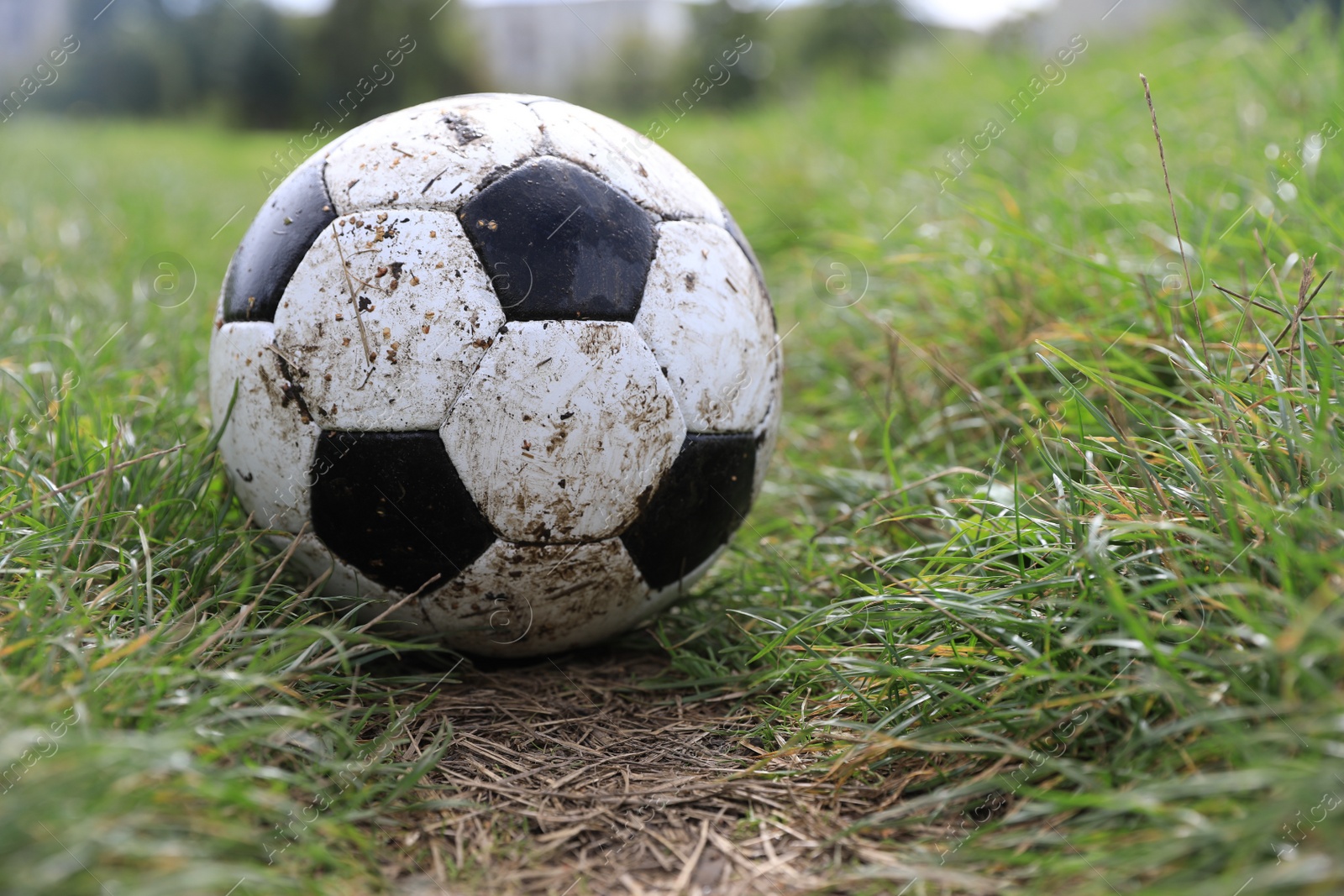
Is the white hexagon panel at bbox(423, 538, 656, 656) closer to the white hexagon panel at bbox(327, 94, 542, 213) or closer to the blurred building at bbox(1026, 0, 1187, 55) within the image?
the white hexagon panel at bbox(327, 94, 542, 213)

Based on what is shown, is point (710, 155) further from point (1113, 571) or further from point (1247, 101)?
point (1113, 571)

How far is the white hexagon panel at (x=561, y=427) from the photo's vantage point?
196 centimetres

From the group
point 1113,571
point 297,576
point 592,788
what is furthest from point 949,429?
point 297,576

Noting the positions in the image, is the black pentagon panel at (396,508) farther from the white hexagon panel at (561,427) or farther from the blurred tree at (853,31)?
the blurred tree at (853,31)

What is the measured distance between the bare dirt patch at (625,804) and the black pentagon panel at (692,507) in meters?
0.34

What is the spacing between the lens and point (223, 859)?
1435 millimetres

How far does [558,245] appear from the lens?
2002 millimetres

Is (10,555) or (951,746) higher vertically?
(10,555)

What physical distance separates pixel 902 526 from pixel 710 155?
A: 6163 millimetres

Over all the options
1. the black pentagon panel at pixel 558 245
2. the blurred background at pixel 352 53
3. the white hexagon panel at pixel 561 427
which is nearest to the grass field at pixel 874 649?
the white hexagon panel at pixel 561 427

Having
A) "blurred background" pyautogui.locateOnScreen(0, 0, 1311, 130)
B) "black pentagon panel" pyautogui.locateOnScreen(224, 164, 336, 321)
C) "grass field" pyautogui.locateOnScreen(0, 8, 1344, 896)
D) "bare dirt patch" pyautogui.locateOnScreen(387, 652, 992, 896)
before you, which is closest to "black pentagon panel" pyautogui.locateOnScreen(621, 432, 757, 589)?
Answer: "grass field" pyautogui.locateOnScreen(0, 8, 1344, 896)

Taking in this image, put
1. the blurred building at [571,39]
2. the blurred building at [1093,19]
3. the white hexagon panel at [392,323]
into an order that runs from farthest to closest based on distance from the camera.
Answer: the blurred building at [571,39], the blurred building at [1093,19], the white hexagon panel at [392,323]

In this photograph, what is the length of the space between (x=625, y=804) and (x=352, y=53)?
24101 millimetres

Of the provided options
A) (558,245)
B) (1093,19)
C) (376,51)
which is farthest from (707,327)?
(376,51)
